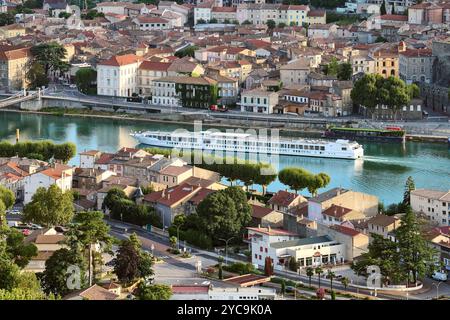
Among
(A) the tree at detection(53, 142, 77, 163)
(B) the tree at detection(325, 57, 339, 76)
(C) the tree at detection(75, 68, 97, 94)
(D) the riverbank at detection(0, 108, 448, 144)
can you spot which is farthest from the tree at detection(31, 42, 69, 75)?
(A) the tree at detection(53, 142, 77, 163)

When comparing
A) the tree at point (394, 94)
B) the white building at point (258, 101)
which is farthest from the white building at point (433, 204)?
the white building at point (258, 101)

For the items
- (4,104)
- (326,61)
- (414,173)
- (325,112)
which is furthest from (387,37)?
(414,173)

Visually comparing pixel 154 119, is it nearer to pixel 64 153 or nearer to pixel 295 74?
pixel 295 74

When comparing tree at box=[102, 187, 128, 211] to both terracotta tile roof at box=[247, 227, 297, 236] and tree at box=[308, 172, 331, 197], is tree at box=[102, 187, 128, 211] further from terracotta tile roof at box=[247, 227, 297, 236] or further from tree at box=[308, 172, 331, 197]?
tree at box=[308, 172, 331, 197]

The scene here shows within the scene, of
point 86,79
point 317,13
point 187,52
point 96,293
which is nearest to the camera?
point 96,293

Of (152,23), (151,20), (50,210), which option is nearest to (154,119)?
(152,23)
